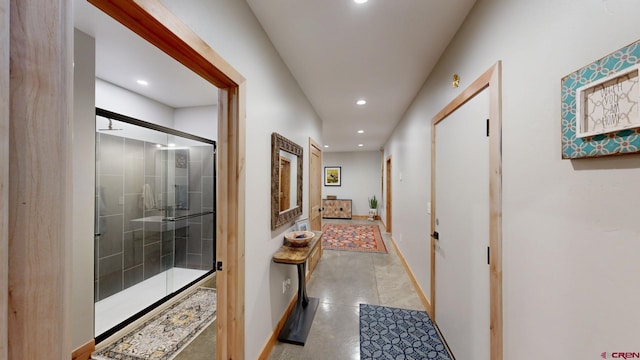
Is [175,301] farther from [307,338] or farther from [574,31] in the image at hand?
[574,31]

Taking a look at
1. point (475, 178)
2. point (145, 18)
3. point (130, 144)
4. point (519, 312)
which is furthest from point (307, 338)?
point (130, 144)

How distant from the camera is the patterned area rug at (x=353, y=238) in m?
4.66

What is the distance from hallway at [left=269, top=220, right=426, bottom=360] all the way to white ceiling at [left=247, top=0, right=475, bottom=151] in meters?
2.58

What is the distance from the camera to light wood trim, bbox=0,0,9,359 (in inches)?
17.1

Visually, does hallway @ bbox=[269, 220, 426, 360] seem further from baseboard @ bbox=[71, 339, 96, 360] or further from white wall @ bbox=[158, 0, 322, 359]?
baseboard @ bbox=[71, 339, 96, 360]

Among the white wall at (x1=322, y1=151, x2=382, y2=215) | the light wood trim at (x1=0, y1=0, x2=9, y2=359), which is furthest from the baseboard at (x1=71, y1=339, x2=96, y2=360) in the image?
the white wall at (x1=322, y1=151, x2=382, y2=215)

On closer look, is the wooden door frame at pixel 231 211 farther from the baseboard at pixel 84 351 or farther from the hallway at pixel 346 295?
the baseboard at pixel 84 351

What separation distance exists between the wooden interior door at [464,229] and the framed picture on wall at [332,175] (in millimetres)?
6433

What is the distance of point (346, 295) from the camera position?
8.93 feet

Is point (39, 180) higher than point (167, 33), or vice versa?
point (167, 33)

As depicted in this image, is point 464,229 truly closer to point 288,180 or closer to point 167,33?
point 288,180

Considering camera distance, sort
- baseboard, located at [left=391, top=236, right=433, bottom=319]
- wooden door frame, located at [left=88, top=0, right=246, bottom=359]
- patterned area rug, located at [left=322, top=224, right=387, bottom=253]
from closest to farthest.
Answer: wooden door frame, located at [left=88, top=0, right=246, bottom=359], baseboard, located at [left=391, top=236, right=433, bottom=319], patterned area rug, located at [left=322, top=224, right=387, bottom=253]

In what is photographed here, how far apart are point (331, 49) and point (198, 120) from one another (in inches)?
98.9

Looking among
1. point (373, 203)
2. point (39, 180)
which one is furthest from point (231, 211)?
point (373, 203)
